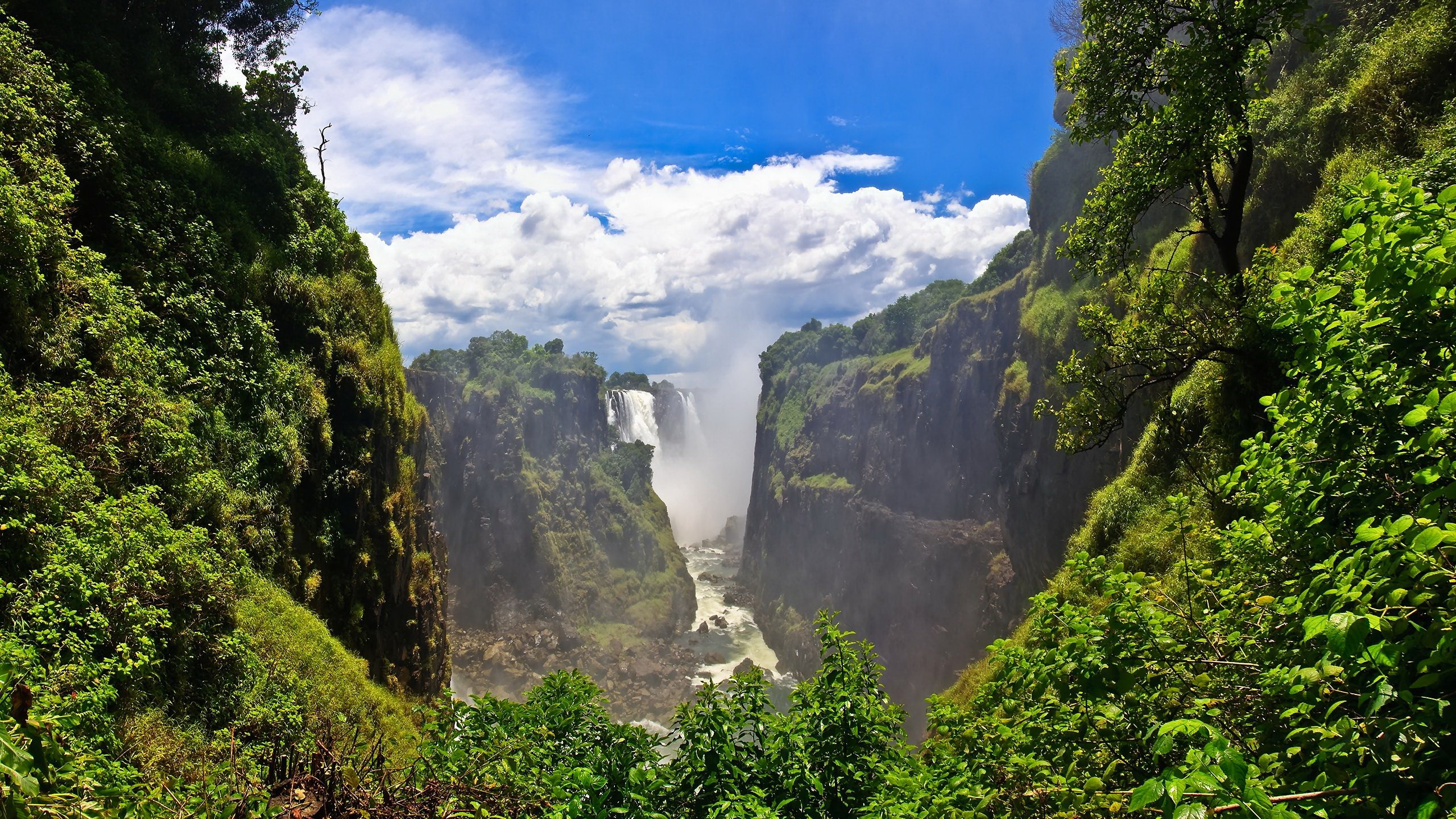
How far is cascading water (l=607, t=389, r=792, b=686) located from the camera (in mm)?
62094

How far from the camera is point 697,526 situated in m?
105

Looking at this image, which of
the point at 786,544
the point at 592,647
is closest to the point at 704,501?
the point at 786,544

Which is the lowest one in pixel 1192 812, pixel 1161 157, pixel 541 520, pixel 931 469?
pixel 1192 812

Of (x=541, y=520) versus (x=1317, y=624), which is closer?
(x=1317, y=624)

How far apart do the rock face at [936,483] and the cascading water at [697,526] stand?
2836mm

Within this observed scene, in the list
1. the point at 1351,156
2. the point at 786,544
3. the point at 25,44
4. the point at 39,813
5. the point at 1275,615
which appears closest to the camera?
the point at 39,813

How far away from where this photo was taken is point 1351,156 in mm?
12188

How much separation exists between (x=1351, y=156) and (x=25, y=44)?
24974mm

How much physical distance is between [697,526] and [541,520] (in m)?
44.6

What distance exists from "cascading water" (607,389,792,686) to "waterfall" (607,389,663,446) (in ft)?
0.32

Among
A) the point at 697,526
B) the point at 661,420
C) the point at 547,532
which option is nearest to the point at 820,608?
the point at 547,532

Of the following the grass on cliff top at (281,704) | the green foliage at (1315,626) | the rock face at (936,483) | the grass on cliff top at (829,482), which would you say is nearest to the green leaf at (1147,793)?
the green foliage at (1315,626)

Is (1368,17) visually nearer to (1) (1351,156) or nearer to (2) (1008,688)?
(1) (1351,156)

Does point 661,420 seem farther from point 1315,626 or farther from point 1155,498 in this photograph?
point 1315,626
